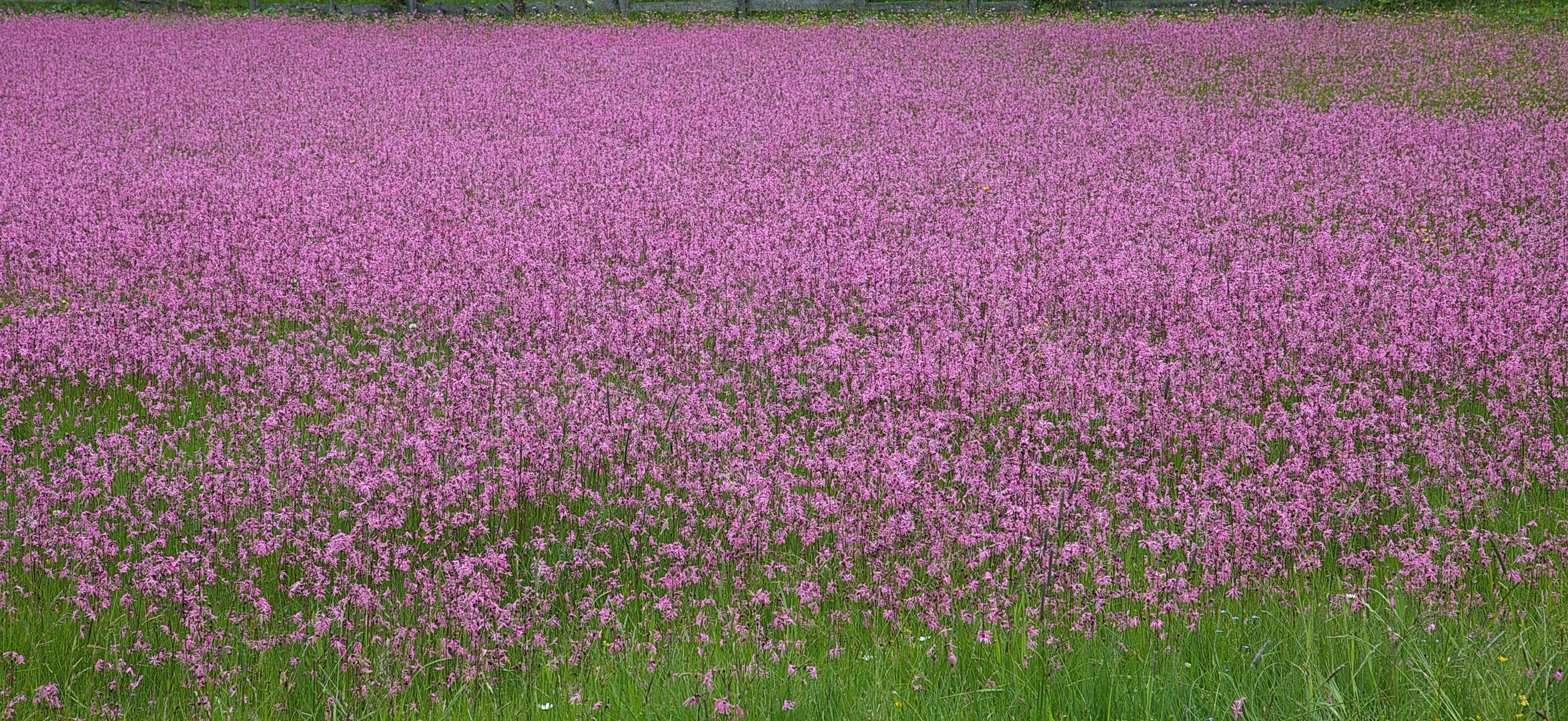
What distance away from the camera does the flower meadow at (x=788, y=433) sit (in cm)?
367

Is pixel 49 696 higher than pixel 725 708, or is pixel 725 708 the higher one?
pixel 725 708

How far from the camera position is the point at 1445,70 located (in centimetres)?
1877

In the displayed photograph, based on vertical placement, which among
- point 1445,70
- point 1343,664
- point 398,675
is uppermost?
point 1445,70

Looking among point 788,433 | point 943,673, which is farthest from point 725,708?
point 788,433

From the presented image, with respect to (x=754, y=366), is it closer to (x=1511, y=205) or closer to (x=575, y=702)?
(x=575, y=702)

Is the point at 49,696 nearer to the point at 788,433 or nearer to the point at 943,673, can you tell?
the point at 943,673

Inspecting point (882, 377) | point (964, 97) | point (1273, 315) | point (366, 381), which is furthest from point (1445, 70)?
point (366, 381)

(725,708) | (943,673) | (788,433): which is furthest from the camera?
(788,433)

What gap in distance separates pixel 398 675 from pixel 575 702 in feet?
2.00

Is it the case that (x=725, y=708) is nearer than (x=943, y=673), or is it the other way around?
(x=725, y=708)

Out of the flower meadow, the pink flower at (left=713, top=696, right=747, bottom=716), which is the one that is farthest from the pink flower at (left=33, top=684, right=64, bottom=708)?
the pink flower at (left=713, top=696, right=747, bottom=716)

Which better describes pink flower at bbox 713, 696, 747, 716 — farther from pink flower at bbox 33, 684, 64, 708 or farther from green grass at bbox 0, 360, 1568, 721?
pink flower at bbox 33, 684, 64, 708

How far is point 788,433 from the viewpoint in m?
5.61

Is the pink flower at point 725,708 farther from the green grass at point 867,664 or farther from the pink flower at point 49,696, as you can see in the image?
the pink flower at point 49,696
